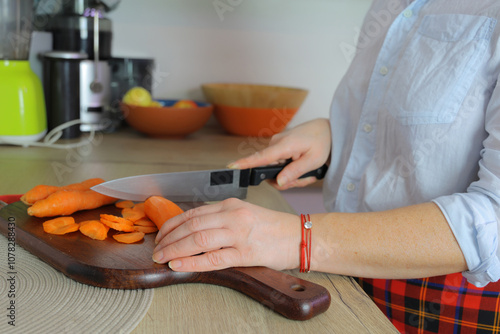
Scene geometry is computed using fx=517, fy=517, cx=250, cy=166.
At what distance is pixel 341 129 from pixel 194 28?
0.99 meters

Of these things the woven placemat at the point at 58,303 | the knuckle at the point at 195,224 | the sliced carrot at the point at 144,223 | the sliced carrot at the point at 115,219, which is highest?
the knuckle at the point at 195,224

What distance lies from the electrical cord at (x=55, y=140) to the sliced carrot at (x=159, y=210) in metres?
0.77

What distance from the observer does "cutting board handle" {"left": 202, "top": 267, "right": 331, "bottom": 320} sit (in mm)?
655

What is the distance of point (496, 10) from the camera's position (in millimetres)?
854

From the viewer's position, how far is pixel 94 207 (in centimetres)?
93

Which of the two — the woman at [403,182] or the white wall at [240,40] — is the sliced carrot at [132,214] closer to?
the woman at [403,182]

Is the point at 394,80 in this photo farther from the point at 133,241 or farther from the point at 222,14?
the point at 222,14

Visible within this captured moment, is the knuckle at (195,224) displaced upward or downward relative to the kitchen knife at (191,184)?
upward

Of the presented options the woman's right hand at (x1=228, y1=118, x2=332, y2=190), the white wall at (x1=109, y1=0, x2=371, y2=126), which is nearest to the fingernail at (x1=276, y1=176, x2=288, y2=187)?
the woman's right hand at (x1=228, y1=118, x2=332, y2=190)

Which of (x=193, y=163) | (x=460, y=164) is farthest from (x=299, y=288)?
(x=193, y=163)

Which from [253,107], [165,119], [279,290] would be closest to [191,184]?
[279,290]

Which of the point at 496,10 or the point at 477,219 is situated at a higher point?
the point at 496,10

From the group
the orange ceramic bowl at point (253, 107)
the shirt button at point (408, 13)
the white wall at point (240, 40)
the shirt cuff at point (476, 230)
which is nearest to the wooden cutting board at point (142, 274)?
the shirt cuff at point (476, 230)

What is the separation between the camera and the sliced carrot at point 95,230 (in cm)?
80
